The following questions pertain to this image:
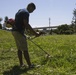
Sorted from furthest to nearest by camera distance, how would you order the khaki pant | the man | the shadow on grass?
the khaki pant → the man → the shadow on grass

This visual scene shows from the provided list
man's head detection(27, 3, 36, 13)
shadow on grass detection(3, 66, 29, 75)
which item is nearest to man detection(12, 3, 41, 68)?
man's head detection(27, 3, 36, 13)

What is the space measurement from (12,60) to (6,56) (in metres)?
1.08

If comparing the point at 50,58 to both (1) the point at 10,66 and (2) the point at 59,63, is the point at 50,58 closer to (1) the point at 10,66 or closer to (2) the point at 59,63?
(2) the point at 59,63

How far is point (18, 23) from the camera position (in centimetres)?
864

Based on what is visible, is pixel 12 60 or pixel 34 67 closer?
pixel 34 67

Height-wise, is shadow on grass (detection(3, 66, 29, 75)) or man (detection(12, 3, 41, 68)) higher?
man (detection(12, 3, 41, 68))

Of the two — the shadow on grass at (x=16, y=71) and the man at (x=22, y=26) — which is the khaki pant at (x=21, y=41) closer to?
the man at (x=22, y=26)

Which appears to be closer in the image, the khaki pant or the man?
the man

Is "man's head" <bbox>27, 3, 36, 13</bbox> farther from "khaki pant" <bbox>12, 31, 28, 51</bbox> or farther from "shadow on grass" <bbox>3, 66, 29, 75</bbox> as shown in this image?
"shadow on grass" <bbox>3, 66, 29, 75</bbox>

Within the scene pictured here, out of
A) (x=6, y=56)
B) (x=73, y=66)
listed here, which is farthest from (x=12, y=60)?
(x=73, y=66)

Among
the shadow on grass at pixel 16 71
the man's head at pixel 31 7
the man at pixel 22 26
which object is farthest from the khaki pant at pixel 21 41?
the man's head at pixel 31 7

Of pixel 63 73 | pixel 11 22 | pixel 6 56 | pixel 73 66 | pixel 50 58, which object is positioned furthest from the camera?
pixel 6 56

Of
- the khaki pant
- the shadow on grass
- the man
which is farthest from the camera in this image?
the khaki pant

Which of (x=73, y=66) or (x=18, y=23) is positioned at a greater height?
(x=18, y=23)
